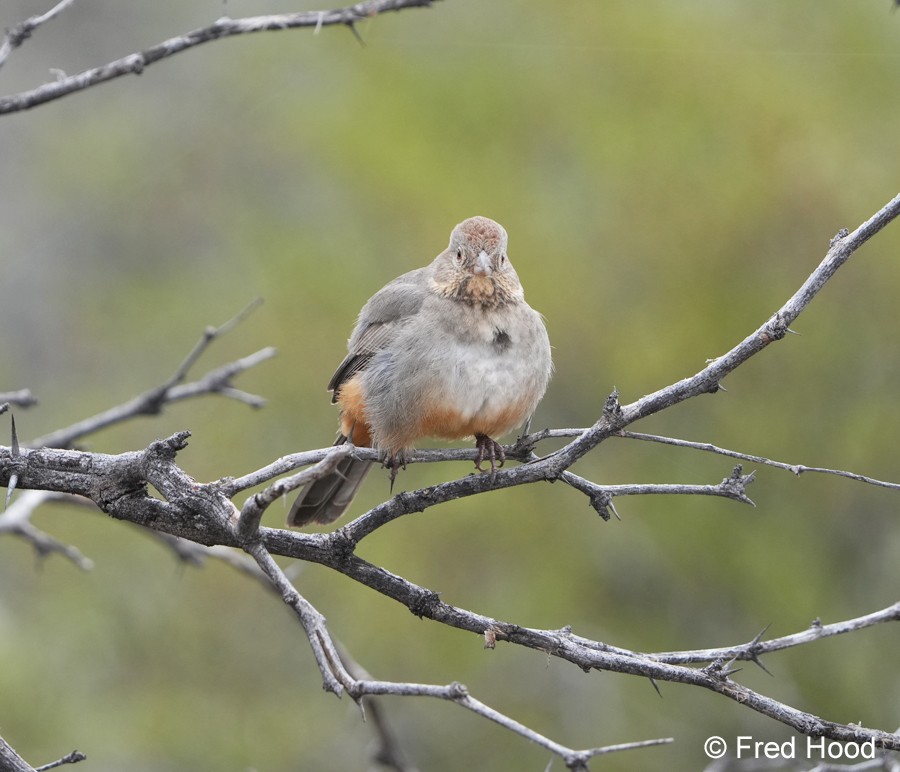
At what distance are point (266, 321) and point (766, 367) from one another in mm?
4170

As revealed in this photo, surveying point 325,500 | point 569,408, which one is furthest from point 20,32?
point 569,408

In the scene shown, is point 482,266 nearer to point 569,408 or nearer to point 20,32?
point 20,32

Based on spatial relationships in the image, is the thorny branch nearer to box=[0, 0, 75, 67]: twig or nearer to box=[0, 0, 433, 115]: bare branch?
box=[0, 0, 433, 115]: bare branch

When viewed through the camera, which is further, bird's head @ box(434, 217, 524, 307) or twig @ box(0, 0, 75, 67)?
bird's head @ box(434, 217, 524, 307)

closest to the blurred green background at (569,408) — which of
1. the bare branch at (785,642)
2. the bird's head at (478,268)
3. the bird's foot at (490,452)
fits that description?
the bird's head at (478,268)

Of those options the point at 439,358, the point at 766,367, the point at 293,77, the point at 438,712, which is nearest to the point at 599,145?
the point at 766,367

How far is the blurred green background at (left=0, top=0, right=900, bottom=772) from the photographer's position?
9.14 meters

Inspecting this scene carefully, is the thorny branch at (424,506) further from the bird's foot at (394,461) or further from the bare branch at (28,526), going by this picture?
the bare branch at (28,526)

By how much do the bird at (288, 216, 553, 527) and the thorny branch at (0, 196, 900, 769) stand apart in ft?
2.15

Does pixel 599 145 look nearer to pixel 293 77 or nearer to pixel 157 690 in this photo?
pixel 293 77

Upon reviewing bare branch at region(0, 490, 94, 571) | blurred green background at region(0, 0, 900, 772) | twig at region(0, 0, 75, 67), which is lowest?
bare branch at region(0, 490, 94, 571)

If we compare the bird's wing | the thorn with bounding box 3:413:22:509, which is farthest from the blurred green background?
the thorn with bounding box 3:413:22:509

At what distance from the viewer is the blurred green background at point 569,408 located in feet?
30.0

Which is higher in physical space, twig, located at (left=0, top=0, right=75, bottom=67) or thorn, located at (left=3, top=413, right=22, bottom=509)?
twig, located at (left=0, top=0, right=75, bottom=67)
